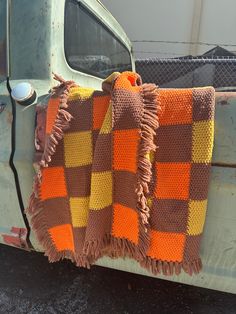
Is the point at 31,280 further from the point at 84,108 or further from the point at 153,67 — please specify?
the point at 153,67

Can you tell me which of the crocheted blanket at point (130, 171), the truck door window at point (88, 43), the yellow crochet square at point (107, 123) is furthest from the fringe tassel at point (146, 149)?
the truck door window at point (88, 43)

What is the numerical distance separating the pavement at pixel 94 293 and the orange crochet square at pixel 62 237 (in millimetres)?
589

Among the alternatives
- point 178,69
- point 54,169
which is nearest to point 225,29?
point 178,69

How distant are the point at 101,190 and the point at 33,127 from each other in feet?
1.35

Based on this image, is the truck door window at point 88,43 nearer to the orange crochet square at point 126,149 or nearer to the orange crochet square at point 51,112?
the orange crochet square at point 51,112

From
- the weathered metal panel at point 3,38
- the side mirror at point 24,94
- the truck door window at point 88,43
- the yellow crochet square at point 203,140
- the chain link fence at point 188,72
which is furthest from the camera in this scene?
the chain link fence at point 188,72

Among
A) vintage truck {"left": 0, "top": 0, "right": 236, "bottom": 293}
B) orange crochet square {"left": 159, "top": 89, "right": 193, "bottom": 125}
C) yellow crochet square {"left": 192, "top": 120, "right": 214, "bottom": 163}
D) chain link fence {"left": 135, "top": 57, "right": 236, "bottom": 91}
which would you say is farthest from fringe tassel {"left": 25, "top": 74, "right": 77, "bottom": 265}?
chain link fence {"left": 135, "top": 57, "right": 236, "bottom": 91}

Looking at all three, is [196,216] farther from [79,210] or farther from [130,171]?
[79,210]

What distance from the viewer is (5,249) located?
2.51 meters

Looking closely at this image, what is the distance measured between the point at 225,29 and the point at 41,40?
7.23m

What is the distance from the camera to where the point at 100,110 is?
1.42m

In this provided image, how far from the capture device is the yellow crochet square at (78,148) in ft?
4.64

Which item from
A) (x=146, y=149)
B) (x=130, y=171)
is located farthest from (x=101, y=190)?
(x=146, y=149)

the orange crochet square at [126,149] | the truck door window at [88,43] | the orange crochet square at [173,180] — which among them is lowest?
the orange crochet square at [173,180]
